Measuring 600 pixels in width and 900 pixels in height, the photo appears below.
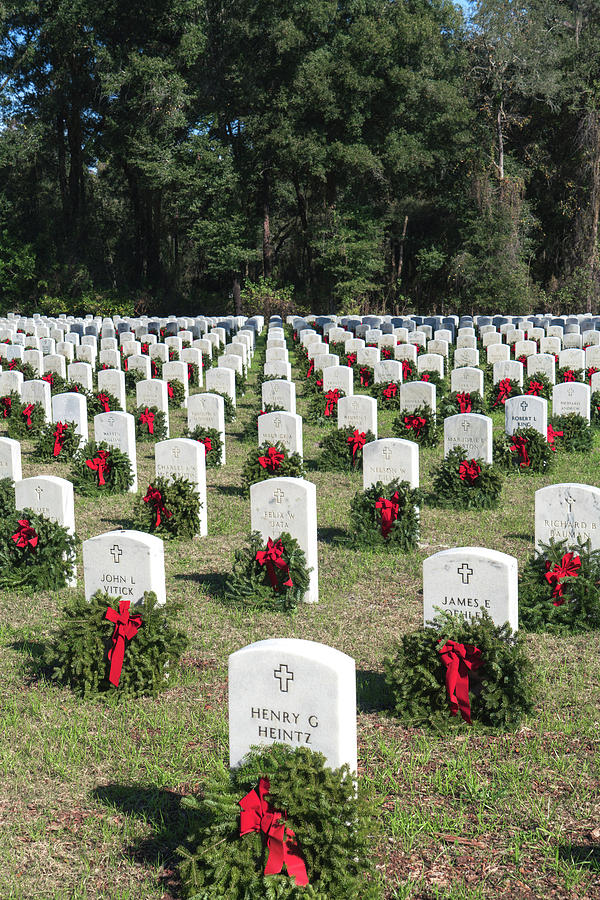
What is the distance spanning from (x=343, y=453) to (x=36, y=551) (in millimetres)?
5372

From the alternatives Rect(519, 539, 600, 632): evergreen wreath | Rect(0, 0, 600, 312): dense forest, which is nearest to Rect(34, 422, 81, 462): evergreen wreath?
Rect(519, 539, 600, 632): evergreen wreath

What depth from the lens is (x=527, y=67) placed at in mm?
39000

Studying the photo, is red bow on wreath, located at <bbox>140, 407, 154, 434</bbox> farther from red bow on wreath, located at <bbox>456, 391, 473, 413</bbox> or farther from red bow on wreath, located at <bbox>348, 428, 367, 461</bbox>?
red bow on wreath, located at <bbox>456, 391, 473, 413</bbox>

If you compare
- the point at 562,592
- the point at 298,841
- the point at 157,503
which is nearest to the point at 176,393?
the point at 157,503

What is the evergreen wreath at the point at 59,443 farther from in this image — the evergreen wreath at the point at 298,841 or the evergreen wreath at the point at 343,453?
the evergreen wreath at the point at 298,841

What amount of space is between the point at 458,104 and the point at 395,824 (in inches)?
1553

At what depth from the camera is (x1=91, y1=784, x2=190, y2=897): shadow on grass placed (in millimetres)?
4445

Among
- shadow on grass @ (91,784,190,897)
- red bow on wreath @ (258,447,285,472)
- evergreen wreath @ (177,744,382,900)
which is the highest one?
red bow on wreath @ (258,447,285,472)

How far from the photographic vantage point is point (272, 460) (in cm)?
1119

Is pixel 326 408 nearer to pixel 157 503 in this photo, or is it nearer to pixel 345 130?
pixel 157 503

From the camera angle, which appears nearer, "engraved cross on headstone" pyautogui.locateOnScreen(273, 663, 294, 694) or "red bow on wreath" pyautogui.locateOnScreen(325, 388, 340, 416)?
"engraved cross on headstone" pyautogui.locateOnScreen(273, 663, 294, 694)

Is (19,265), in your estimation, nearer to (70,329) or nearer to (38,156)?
(38,156)

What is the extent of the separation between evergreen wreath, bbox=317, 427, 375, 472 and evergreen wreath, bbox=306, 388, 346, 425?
3.04 meters

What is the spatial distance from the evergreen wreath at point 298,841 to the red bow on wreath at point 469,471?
7.13m
